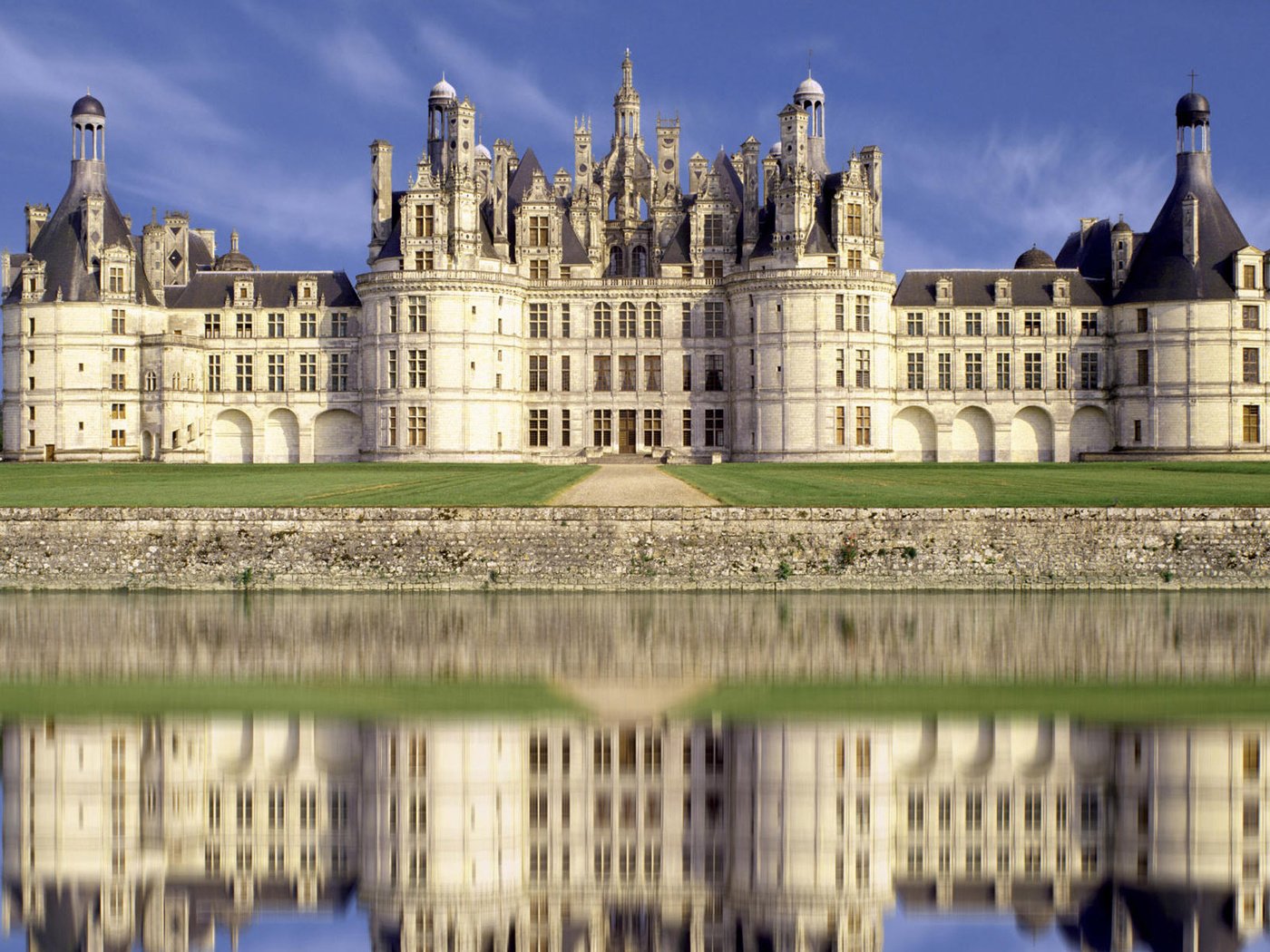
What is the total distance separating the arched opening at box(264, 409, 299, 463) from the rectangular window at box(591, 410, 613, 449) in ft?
46.8

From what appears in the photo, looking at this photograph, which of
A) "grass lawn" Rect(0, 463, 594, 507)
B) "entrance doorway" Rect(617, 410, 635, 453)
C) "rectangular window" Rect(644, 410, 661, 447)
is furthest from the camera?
"rectangular window" Rect(644, 410, 661, 447)

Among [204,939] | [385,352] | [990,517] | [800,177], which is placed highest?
[800,177]

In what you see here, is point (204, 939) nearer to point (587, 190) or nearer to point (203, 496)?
point (203, 496)

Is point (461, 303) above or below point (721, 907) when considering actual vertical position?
above

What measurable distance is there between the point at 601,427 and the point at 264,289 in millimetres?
17728

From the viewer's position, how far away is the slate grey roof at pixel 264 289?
80.1 metres

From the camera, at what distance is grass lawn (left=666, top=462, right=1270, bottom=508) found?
40344mm

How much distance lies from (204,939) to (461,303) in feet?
209

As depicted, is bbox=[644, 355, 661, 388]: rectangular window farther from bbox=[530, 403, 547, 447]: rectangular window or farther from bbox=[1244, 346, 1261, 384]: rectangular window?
bbox=[1244, 346, 1261, 384]: rectangular window

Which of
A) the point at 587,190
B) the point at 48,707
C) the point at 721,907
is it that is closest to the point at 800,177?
the point at 587,190

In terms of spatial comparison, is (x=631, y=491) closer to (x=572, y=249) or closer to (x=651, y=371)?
(x=651, y=371)

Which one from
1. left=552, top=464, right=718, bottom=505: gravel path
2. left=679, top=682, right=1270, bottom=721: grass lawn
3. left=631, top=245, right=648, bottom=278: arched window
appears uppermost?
left=631, top=245, right=648, bottom=278: arched window

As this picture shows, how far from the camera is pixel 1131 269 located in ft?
254

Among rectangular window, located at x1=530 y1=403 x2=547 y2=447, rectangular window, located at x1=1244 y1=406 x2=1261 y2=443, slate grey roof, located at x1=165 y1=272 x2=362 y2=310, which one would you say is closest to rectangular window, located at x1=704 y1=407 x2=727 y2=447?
rectangular window, located at x1=530 y1=403 x2=547 y2=447
